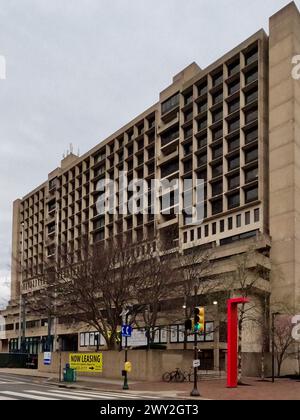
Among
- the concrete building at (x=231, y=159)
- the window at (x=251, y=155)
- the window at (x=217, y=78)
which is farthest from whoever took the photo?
the window at (x=217, y=78)

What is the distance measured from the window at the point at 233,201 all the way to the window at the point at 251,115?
9718 millimetres

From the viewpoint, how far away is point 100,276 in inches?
1686

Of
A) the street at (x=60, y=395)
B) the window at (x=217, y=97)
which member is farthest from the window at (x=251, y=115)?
the street at (x=60, y=395)

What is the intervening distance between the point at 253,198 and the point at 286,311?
22.3 metres

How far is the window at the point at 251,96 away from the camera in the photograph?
72250mm

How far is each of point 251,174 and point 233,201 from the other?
179 inches

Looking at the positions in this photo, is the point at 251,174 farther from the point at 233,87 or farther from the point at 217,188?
the point at 233,87

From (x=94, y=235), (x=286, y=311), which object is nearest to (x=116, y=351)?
(x=286, y=311)

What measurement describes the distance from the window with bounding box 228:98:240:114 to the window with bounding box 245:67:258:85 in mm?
2737

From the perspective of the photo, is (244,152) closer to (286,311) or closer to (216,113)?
(216,113)

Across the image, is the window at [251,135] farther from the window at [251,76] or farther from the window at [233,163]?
the window at [251,76]

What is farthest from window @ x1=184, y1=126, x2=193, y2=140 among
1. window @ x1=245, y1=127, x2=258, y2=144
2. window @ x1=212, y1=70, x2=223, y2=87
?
window @ x1=245, y1=127, x2=258, y2=144

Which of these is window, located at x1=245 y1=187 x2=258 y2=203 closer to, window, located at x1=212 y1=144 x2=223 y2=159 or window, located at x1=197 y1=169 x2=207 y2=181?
window, located at x1=212 y1=144 x2=223 y2=159

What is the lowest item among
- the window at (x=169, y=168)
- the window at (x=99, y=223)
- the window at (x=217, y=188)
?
the window at (x=99, y=223)
